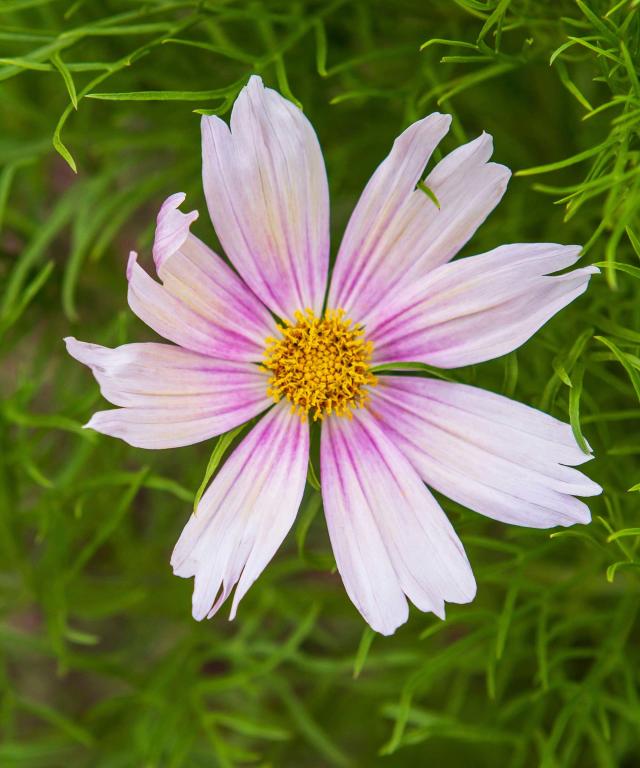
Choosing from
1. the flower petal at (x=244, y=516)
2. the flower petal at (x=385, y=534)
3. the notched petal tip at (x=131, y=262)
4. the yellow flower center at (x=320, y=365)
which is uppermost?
the notched petal tip at (x=131, y=262)

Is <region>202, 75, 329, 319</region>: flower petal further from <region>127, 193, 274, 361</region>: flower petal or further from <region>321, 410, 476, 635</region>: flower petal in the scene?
<region>321, 410, 476, 635</region>: flower petal

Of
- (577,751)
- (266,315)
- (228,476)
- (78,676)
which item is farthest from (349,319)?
(78,676)

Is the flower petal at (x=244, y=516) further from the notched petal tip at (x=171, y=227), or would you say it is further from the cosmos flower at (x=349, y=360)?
the notched petal tip at (x=171, y=227)

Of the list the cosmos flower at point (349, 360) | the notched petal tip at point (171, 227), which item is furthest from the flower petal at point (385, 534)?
the notched petal tip at point (171, 227)

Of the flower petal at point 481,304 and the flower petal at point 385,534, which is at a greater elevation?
the flower petal at point 481,304

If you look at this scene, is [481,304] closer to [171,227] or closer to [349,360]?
[349,360]

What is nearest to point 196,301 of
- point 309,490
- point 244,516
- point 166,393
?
point 166,393

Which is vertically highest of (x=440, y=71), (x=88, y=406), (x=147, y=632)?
(x=440, y=71)

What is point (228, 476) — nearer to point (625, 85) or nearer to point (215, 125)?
point (215, 125)
